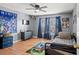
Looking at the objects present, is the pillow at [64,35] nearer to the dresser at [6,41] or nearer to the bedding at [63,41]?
the bedding at [63,41]

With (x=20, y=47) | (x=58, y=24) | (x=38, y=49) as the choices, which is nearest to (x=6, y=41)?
(x=20, y=47)

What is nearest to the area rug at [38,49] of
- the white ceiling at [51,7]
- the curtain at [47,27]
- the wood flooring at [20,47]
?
the wood flooring at [20,47]

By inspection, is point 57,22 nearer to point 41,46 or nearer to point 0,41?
point 41,46

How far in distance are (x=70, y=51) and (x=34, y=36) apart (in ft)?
2.23

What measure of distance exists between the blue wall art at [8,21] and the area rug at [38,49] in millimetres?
448

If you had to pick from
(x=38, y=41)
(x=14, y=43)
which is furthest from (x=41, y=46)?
(x=14, y=43)

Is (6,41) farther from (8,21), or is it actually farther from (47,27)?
(47,27)

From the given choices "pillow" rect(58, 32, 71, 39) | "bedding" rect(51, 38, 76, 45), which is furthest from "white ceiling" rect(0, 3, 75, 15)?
"bedding" rect(51, 38, 76, 45)

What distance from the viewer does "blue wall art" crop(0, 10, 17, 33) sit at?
1631 mm

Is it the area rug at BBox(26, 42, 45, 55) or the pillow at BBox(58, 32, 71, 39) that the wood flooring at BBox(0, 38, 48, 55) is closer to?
the area rug at BBox(26, 42, 45, 55)

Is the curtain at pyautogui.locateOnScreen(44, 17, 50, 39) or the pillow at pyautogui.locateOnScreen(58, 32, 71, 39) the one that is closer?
A: the pillow at pyautogui.locateOnScreen(58, 32, 71, 39)

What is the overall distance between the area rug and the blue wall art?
1.47 ft

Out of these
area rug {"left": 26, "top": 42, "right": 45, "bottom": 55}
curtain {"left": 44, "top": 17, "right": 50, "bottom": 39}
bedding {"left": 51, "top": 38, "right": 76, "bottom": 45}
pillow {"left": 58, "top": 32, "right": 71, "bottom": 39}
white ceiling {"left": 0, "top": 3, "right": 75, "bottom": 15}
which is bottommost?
area rug {"left": 26, "top": 42, "right": 45, "bottom": 55}

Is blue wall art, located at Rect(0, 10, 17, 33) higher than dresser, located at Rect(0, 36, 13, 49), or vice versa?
blue wall art, located at Rect(0, 10, 17, 33)
